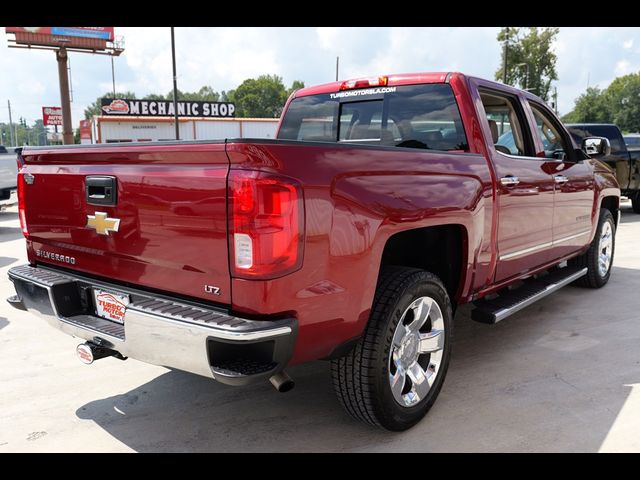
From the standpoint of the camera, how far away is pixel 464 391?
11.3ft

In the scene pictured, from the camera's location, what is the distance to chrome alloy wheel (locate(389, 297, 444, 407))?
288cm

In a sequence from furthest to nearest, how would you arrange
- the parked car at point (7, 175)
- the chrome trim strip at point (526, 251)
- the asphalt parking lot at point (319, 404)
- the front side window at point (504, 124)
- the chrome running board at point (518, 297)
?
Result: the parked car at point (7, 175), the front side window at point (504, 124), the chrome trim strip at point (526, 251), the chrome running board at point (518, 297), the asphalt parking lot at point (319, 404)

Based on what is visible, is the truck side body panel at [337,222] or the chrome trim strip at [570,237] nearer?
the truck side body panel at [337,222]

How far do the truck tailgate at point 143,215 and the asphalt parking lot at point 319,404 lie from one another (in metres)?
0.89

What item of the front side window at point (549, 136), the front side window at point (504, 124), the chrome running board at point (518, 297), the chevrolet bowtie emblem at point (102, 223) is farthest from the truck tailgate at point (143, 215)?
the front side window at point (549, 136)

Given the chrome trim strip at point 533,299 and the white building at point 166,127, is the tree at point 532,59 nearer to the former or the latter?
the white building at point 166,127

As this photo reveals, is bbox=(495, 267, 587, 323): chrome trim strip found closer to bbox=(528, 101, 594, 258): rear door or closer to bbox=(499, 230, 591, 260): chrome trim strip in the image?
bbox=(528, 101, 594, 258): rear door

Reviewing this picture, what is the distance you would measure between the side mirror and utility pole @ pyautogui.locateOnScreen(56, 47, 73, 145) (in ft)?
98.2

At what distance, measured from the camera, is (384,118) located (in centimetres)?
403

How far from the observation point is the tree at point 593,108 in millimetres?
92875

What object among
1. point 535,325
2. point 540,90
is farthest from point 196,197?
point 540,90

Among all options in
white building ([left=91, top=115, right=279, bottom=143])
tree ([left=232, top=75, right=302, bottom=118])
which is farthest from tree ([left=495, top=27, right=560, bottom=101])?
Answer: tree ([left=232, top=75, right=302, bottom=118])
